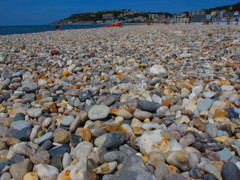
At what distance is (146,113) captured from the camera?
1832 mm

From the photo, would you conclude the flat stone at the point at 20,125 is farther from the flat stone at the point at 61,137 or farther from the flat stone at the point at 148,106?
the flat stone at the point at 148,106

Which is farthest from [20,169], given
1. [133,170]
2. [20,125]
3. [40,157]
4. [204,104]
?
[204,104]

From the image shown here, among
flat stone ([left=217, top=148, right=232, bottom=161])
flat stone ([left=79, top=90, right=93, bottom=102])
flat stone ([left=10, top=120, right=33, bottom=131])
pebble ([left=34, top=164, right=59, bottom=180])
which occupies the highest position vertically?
flat stone ([left=79, top=90, right=93, bottom=102])

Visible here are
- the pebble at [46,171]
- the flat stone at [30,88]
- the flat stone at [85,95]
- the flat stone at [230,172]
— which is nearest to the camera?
the flat stone at [230,172]

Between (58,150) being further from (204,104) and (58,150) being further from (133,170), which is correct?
(204,104)

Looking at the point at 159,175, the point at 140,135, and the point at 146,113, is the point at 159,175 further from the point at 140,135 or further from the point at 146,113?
the point at 146,113

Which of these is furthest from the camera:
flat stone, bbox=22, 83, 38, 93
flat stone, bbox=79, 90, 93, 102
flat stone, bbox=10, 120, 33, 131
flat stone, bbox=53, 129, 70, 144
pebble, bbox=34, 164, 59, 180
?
flat stone, bbox=22, 83, 38, 93

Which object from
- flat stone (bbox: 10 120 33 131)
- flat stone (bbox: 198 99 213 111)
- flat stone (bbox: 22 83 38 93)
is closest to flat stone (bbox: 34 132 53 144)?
flat stone (bbox: 10 120 33 131)

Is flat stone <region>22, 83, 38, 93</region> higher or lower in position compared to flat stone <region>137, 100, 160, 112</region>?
higher

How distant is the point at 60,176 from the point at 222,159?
1035mm

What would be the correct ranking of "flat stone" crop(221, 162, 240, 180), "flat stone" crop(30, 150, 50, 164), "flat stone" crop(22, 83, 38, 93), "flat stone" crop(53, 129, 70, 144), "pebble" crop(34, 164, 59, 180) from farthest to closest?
"flat stone" crop(22, 83, 38, 93) < "flat stone" crop(53, 129, 70, 144) < "flat stone" crop(30, 150, 50, 164) < "pebble" crop(34, 164, 59, 180) < "flat stone" crop(221, 162, 240, 180)

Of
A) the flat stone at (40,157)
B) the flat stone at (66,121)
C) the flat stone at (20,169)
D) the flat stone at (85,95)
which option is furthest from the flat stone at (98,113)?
the flat stone at (20,169)

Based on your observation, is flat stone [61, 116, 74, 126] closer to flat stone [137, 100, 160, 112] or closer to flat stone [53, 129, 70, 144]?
flat stone [53, 129, 70, 144]

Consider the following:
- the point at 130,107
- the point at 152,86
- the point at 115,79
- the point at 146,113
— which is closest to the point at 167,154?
the point at 146,113
